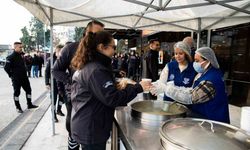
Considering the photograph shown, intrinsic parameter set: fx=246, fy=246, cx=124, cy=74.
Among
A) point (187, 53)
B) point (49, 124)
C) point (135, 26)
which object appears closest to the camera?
point (187, 53)

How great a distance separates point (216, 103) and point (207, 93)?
0.16m

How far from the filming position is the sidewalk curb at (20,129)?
4.30 metres

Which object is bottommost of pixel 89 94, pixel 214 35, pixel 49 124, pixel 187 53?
pixel 49 124

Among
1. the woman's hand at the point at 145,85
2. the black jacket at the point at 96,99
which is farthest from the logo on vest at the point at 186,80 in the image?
the black jacket at the point at 96,99

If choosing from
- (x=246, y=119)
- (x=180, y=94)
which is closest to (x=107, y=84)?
(x=180, y=94)

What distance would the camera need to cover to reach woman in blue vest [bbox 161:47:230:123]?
207 centimetres

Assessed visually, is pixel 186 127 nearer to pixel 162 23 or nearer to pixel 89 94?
pixel 89 94

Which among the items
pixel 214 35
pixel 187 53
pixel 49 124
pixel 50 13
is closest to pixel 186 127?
pixel 187 53

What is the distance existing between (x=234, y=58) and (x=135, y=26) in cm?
333

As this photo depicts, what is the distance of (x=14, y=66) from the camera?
6449 millimetres

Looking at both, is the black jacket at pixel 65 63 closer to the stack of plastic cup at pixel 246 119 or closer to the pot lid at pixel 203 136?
the pot lid at pixel 203 136

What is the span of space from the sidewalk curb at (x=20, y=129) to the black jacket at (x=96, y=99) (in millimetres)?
2703

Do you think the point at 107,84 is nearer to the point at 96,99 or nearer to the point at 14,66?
the point at 96,99

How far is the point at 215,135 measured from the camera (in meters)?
1.40
